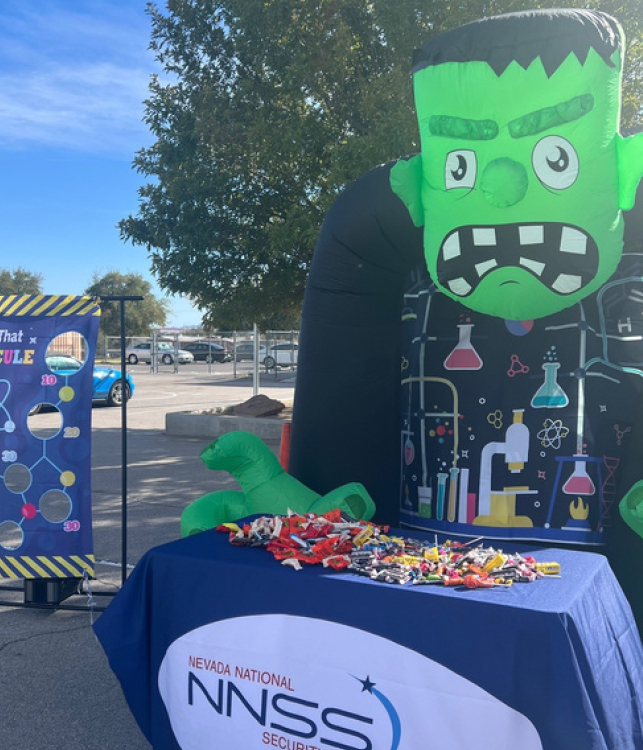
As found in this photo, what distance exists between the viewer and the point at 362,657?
2.49m

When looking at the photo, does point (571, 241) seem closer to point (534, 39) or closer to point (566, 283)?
point (566, 283)

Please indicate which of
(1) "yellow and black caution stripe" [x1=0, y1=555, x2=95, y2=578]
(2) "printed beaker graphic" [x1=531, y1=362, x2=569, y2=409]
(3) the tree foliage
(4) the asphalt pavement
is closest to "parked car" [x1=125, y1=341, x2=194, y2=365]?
(3) the tree foliage

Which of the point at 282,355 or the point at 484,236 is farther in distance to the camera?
the point at 282,355

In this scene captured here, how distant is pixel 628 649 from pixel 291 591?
1.17 metres

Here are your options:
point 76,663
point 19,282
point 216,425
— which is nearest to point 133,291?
point 19,282

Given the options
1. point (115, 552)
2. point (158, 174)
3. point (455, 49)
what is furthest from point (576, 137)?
point (158, 174)

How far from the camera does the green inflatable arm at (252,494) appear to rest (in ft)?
12.2

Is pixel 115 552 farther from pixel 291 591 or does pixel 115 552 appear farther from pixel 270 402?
pixel 270 402

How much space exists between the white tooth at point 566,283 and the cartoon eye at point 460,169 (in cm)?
54

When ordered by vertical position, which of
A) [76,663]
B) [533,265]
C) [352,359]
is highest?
[533,265]

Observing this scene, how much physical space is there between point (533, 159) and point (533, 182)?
10cm

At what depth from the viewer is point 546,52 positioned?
3092 mm

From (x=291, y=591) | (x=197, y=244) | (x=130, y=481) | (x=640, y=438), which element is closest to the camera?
(x=291, y=591)

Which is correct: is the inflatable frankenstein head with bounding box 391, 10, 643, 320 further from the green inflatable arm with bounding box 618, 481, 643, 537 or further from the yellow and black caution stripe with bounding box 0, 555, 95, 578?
the yellow and black caution stripe with bounding box 0, 555, 95, 578
